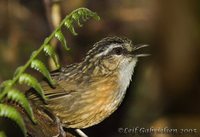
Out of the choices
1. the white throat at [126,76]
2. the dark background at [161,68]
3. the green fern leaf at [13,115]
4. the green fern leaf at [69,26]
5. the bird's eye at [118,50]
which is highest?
the green fern leaf at [69,26]

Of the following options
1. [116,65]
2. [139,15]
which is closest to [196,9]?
[139,15]

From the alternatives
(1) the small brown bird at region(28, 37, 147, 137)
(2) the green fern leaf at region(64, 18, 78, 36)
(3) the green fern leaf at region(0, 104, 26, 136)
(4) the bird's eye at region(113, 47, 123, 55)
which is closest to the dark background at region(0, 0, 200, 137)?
(1) the small brown bird at region(28, 37, 147, 137)

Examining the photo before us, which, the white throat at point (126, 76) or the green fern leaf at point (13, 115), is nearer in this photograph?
the green fern leaf at point (13, 115)

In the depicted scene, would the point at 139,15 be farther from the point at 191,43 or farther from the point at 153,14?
the point at 191,43

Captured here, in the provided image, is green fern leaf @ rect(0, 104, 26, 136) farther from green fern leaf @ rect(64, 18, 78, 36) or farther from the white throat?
the white throat

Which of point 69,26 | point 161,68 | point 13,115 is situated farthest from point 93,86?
point 161,68

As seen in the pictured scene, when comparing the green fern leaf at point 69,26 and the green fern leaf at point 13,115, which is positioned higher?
the green fern leaf at point 69,26

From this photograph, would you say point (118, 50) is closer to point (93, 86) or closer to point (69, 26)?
point (93, 86)

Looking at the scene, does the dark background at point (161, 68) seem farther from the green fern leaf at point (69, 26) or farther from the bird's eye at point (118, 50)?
the green fern leaf at point (69, 26)

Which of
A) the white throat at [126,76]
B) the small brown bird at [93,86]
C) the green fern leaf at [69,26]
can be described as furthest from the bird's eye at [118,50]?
the green fern leaf at [69,26]
